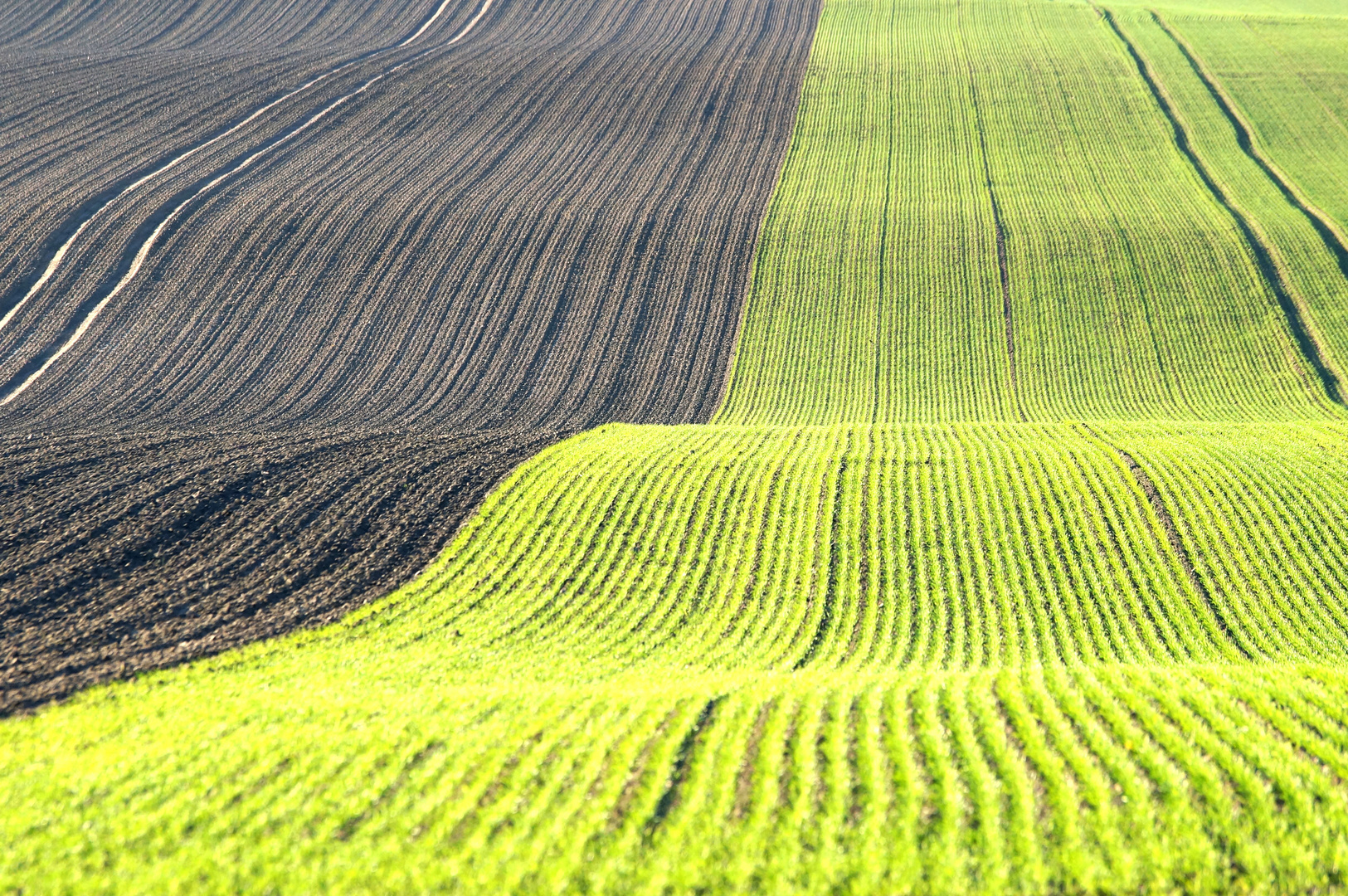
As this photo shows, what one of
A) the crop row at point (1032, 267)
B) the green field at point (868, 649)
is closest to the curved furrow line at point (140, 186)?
the green field at point (868, 649)

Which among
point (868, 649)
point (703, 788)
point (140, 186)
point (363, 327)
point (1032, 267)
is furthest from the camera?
point (140, 186)

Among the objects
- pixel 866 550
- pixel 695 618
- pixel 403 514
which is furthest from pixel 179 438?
pixel 866 550

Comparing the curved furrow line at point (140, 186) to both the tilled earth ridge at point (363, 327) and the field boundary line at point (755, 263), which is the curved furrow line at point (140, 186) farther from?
the field boundary line at point (755, 263)

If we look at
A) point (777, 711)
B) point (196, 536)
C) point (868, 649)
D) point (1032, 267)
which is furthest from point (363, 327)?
point (1032, 267)

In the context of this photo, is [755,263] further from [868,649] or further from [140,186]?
[140,186]

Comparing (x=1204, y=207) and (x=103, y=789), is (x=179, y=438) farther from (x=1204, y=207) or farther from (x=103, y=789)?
(x=1204, y=207)
